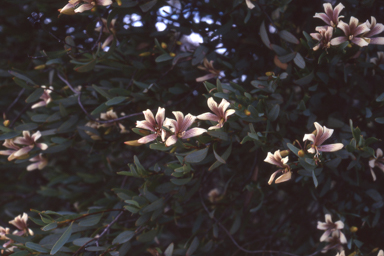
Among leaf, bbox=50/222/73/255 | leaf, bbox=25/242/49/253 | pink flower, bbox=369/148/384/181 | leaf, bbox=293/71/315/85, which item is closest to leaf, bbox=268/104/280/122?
leaf, bbox=293/71/315/85

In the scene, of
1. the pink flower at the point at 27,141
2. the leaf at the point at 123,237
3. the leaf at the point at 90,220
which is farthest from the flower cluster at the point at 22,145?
the leaf at the point at 123,237

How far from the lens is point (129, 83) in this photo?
1.56 metres

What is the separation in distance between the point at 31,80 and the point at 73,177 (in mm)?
603

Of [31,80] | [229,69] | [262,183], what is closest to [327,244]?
[262,183]

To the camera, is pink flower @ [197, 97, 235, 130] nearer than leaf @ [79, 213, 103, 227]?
Yes

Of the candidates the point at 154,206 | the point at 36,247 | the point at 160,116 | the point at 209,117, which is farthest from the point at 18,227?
the point at 209,117

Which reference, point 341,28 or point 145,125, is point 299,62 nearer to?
point 341,28

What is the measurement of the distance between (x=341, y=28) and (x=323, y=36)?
62 millimetres

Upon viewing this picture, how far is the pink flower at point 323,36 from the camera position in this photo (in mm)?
1101

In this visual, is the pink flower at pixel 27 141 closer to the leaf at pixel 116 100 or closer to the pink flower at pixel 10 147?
the pink flower at pixel 10 147

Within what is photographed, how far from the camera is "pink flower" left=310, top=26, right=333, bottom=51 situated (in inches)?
43.3

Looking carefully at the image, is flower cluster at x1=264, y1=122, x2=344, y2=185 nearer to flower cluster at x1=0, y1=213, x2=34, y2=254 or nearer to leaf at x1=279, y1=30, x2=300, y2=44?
leaf at x1=279, y1=30, x2=300, y2=44

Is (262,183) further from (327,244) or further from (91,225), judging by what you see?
(91,225)

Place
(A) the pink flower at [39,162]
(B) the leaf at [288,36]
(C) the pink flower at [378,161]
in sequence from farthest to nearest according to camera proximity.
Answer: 1. (A) the pink flower at [39,162]
2. (B) the leaf at [288,36]
3. (C) the pink flower at [378,161]
